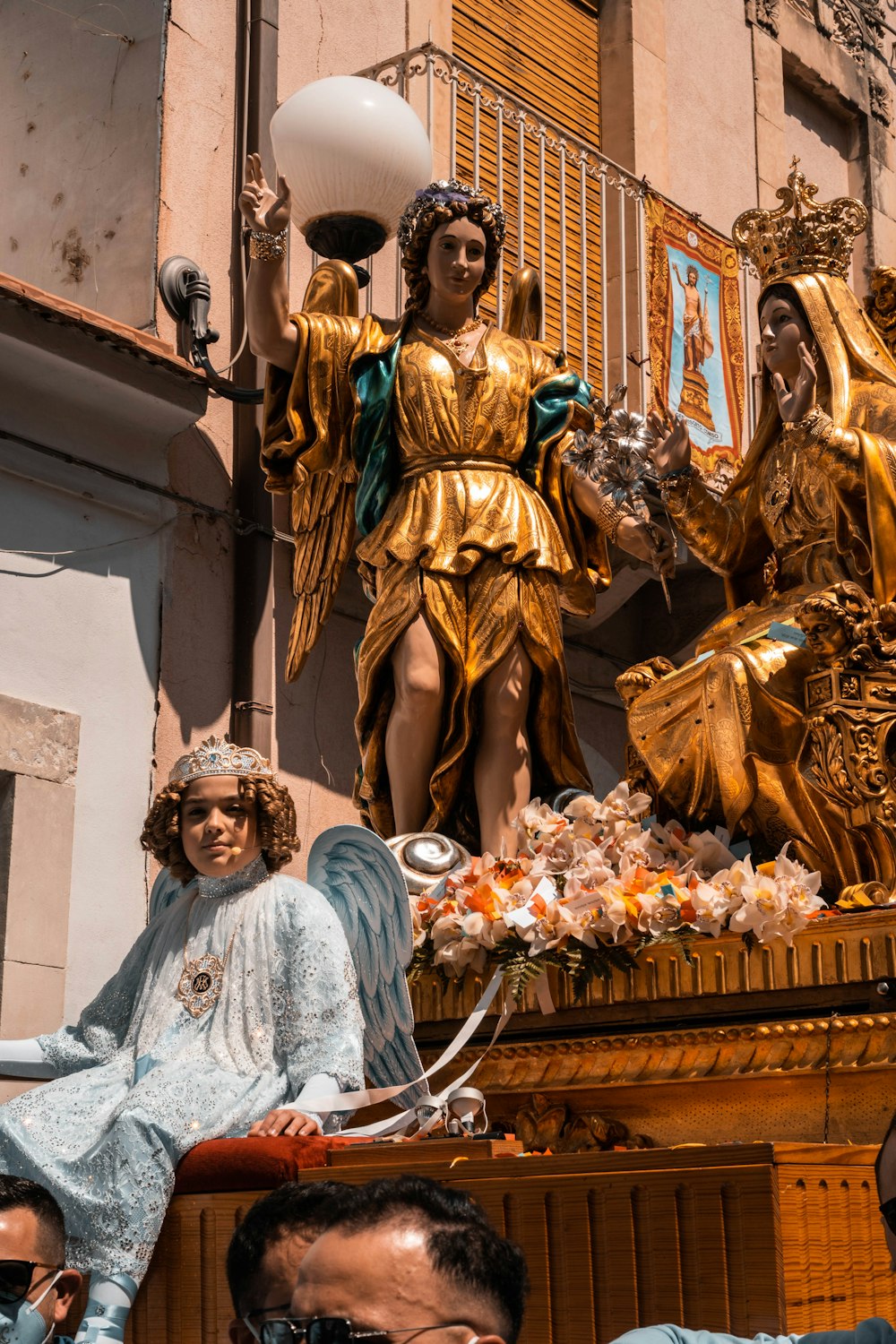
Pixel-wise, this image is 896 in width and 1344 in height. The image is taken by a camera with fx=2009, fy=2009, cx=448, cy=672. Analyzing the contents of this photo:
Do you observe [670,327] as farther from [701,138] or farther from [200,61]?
[200,61]

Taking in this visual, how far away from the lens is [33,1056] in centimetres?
462

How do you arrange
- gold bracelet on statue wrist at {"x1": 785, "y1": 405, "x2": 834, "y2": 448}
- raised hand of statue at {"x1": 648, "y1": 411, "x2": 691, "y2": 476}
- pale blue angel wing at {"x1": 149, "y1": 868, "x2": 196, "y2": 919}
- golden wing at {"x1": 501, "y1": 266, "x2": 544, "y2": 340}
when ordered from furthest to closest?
1. golden wing at {"x1": 501, "y1": 266, "x2": 544, "y2": 340}
2. raised hand of statue at {"x1": 648, "y1": 411, "x2": 691, "y2": 476}
3. gold bracelet on statue wrist at {"x1": 785, "y1": 405, "x2": 834, "y2": 448}
4. pale blue angel wing at {"x1": 149, "y1": 868, "x2": 196, "y2": 919}

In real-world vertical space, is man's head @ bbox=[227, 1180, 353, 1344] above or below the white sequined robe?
below

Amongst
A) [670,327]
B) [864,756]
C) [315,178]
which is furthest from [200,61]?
[864,756]

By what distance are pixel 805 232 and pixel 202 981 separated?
9.86ft

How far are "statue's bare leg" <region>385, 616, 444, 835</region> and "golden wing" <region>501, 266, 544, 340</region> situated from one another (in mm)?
1253

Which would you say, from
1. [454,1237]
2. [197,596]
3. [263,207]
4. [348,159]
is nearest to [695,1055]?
[263,207]

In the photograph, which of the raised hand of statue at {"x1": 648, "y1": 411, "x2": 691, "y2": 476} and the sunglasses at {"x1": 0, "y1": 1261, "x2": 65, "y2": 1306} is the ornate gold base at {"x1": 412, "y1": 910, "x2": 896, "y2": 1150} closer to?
the raised hand of statue at {"x1": 648, "y1": 411, "x2": 691, "y2": 476}

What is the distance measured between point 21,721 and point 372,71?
12.0 ft

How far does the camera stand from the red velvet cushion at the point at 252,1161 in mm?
3893

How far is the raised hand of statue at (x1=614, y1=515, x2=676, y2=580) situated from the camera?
5.84 m

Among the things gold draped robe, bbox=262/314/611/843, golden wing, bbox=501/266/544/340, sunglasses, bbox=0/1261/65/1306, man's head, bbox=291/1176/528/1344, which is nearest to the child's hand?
sunglasses, bbox=0/1261/65/1306

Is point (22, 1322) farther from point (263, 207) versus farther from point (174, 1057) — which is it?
point (263, 207)

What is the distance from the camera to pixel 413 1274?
1.95 metres
